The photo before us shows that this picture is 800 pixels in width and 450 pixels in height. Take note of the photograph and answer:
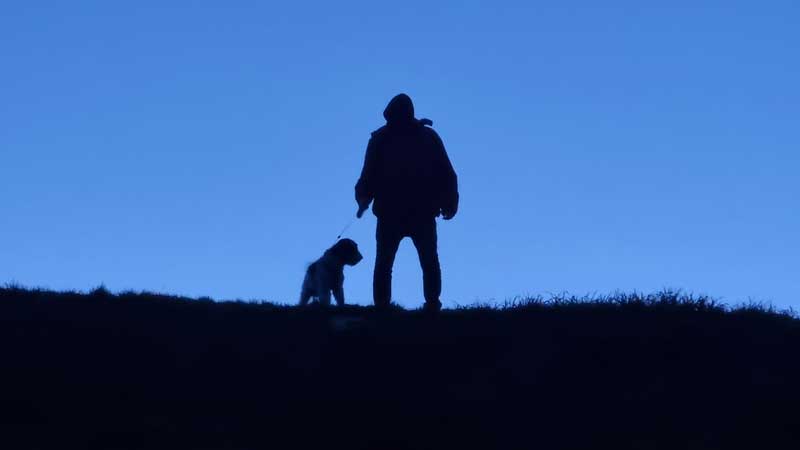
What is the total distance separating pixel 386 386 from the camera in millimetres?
10367

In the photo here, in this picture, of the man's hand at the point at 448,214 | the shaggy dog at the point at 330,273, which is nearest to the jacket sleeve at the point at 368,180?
the man's hand at the point at 448,214

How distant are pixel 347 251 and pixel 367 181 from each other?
3.31 meters

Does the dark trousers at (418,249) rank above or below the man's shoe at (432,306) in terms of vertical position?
above

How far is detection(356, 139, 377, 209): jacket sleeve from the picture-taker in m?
14.3

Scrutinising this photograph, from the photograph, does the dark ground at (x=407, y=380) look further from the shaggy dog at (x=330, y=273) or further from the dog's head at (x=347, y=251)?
the dog's head at (x=347, y=251)

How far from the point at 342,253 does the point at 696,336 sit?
23.0ft

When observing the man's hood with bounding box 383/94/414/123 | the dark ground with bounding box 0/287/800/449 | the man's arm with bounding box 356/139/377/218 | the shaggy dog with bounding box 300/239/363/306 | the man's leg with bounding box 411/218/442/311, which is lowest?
the dark ground with bounding box 0/287/800/449

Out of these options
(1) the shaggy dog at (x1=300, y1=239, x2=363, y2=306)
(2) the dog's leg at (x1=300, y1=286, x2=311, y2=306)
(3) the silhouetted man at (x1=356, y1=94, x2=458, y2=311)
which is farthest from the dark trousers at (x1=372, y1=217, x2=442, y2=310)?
(2) the dog's leg at (x1=300, y1=286, x2=311, y2=306)

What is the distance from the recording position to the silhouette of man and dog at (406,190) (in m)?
14.1

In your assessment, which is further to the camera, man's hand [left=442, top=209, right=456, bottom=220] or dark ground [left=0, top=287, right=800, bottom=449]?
man's hand [left=442, top=209, right=456, bottom=220]

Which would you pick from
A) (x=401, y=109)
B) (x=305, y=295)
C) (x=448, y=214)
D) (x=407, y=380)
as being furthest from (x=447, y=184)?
(x=407, y=380)

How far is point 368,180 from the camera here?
1437 centimetres

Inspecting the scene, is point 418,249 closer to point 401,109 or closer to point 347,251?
point 401,109

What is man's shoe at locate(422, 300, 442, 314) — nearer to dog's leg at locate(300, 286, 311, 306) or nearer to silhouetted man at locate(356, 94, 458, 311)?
silhouetted man at locate(356, 94, 458, 311)
